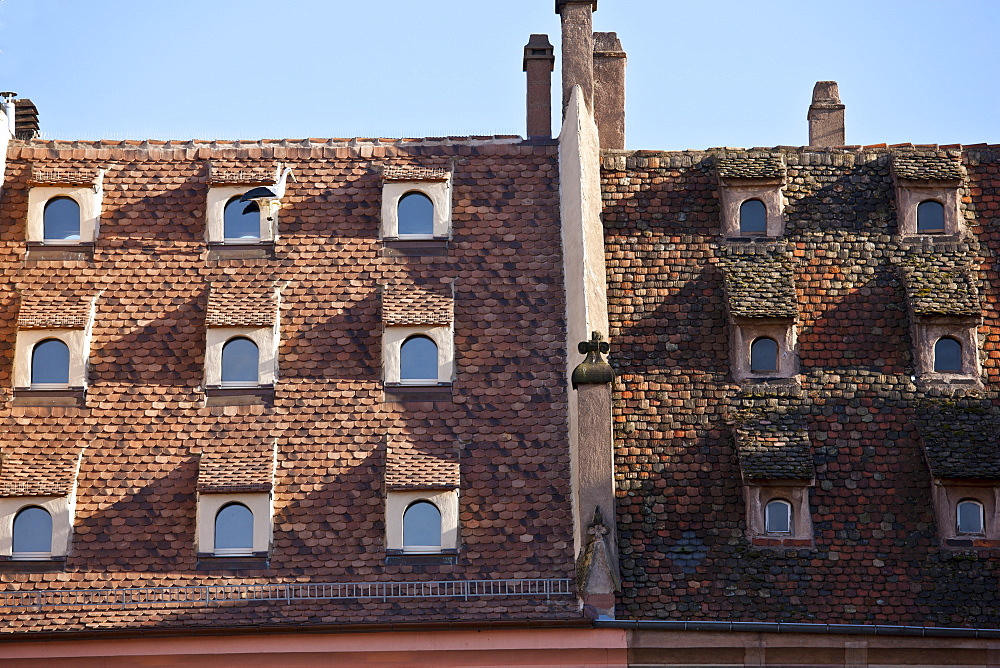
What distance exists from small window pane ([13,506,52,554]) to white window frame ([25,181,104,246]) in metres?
5.45

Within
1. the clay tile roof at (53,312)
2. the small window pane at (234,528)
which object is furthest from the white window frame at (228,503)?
the clay tile roof at (53,312)

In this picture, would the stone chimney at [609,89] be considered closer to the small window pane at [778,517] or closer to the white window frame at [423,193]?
the white window frame at [423,193]

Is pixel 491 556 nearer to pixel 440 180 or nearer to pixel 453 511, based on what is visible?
pixel 453 511

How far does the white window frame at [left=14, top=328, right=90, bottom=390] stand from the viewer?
2930 cm

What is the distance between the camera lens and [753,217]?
31.2 metres


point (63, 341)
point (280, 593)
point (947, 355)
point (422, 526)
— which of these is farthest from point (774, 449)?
point (63, 341)

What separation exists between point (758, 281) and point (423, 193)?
625cm

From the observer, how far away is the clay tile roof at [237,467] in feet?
91.3

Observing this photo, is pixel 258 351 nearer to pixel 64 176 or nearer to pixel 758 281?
pixel 64 176

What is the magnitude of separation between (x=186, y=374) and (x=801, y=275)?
10.9 metres

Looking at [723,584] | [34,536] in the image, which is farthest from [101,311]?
[723,584]

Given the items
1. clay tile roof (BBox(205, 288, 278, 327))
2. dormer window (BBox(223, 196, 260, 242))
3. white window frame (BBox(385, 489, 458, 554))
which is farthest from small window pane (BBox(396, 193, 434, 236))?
white window frame (BBox(385, 489, 458, 554))

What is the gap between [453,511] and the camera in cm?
2783

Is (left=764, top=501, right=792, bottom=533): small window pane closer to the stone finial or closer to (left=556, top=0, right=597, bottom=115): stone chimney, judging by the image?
the stone finial
